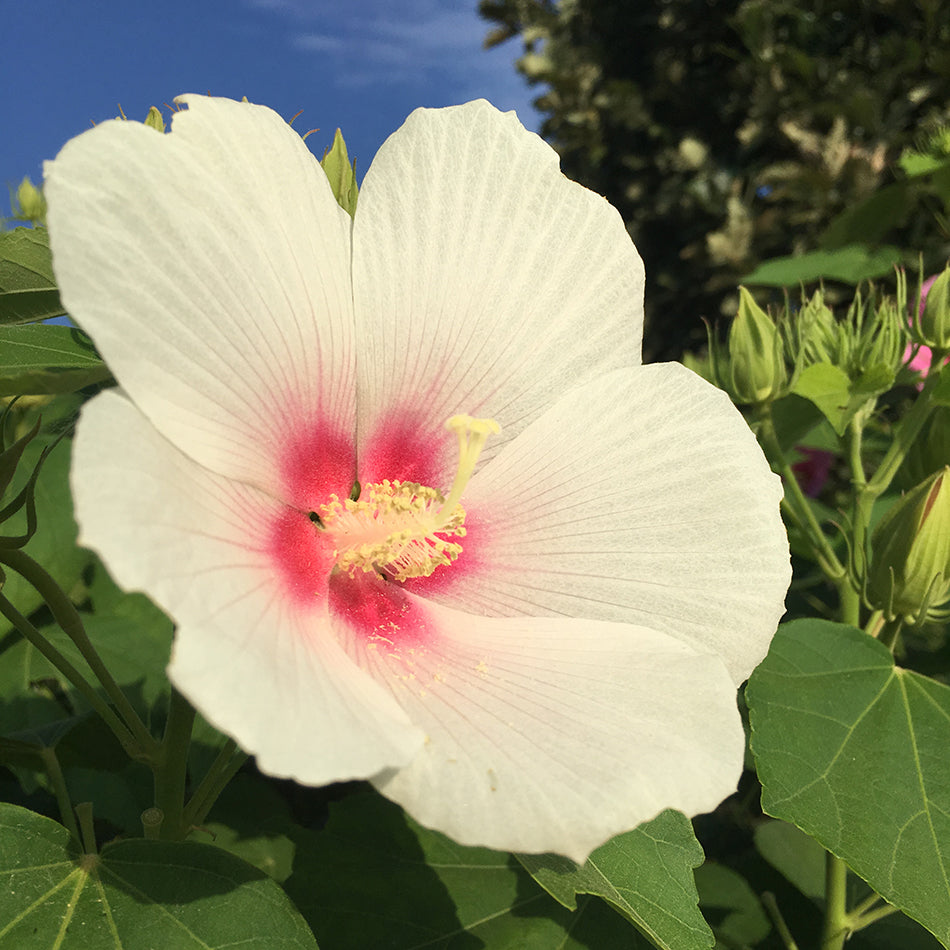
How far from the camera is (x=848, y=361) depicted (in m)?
1.34

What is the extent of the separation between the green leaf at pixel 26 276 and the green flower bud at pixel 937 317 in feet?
3.71

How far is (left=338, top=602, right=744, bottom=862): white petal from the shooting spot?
0.56 meters

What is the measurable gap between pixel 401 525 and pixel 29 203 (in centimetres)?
172

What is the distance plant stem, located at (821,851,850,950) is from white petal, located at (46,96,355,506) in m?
0.85

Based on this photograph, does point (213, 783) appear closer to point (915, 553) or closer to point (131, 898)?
point (131, 898)

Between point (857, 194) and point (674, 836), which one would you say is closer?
point (674, 836)

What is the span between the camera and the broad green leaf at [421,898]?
3.48 feet

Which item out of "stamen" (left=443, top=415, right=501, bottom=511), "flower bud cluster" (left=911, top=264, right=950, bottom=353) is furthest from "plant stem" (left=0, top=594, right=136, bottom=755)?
"flower bud cluster" (left=911, top=264, right=950, bottom=353)

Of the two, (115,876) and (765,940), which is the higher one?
(115,876)

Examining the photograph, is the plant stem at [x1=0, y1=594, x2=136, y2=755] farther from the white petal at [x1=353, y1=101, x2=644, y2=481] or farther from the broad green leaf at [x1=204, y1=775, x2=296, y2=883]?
the broad green leaf at [x1=204, y1=775, x2=296, y2=883]

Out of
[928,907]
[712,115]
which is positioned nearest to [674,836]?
[928,907]

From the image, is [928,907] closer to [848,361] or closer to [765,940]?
[765,940]

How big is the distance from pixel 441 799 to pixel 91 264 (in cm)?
39

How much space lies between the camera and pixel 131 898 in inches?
29.1
